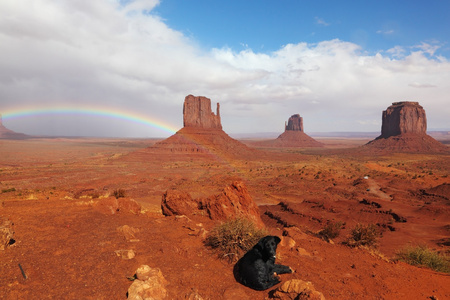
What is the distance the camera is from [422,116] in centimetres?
9925

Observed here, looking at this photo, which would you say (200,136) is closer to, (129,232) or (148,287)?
(129,232)

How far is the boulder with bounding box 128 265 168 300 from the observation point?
393 centimetres

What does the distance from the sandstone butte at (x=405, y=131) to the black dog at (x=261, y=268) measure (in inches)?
4118

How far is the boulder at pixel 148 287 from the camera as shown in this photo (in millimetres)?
3928

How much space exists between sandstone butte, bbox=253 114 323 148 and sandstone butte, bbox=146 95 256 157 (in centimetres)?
7412

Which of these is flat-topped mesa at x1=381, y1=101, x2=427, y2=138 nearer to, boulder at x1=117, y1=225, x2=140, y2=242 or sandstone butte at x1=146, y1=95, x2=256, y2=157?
sandstone butte at x1=146, y1=95, x2=256, y2=157

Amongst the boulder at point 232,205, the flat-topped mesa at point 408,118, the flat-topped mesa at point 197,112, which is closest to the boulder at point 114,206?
the boulder at point 232,205

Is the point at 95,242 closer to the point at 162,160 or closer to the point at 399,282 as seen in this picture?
the point at 399,282

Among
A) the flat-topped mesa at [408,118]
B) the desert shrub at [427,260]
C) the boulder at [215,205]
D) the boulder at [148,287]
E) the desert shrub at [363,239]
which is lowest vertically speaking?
the desert shrub at [427,260]

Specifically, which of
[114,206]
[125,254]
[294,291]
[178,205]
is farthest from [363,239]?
[114,206]

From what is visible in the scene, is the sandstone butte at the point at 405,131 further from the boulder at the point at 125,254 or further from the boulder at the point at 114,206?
the boulder at the point at 125,254

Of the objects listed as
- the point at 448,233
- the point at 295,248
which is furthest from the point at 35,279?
the point at 448,233

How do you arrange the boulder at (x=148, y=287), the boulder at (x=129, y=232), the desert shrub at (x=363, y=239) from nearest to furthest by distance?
the boulder at (x=148, y=287) < the boulder at (x=129, y=232) < the desert shrub at (x=363, y=239)

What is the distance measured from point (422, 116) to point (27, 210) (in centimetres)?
12972
